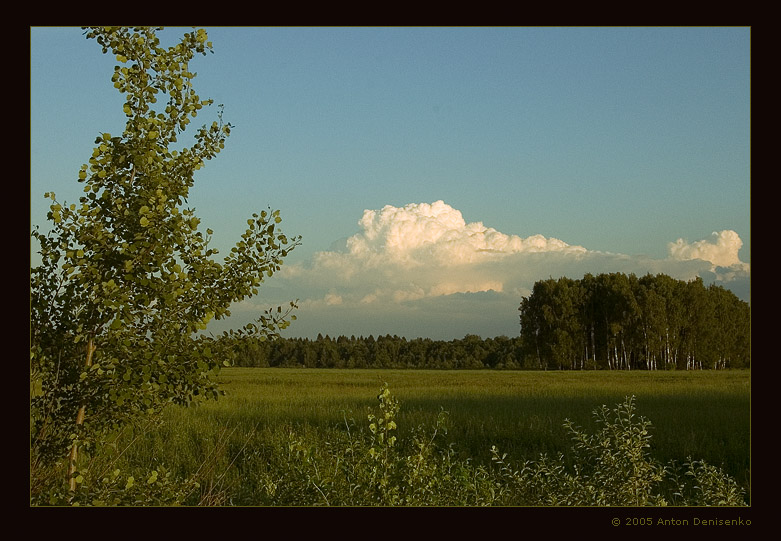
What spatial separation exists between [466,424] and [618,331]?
5252 cm

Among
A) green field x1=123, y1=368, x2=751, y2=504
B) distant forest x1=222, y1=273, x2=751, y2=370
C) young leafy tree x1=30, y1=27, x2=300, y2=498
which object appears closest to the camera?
young leafy tree x1=30, y1=27, x2=300, y2=498

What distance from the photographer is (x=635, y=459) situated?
8.16 metres

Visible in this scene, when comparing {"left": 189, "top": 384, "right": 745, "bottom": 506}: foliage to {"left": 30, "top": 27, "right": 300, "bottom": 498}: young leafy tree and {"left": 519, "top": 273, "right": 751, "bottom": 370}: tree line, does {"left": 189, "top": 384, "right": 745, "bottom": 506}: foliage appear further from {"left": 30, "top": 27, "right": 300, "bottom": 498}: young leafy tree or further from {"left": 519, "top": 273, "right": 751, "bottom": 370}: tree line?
{"left": 519, "top": 273, "right": 751, "bottom": 370}: tree line

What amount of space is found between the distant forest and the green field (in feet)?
112

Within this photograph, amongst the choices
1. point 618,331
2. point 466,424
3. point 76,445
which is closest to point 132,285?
point 76,445

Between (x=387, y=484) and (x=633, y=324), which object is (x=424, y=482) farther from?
(x=633, y=324)

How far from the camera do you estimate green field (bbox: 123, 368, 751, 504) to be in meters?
12.3

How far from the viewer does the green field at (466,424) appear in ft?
40.3

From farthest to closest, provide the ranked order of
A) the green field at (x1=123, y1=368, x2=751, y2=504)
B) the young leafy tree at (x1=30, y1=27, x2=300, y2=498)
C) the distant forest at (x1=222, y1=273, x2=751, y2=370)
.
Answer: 1. the distant forest at (x1=222, y1=273, x2=751, y2=370)
2. the green field at (x1=123, y1=368, x2=751, y2=504)
3. the young leafy tree at (x1=30, y1=27, x2=300, y2=498)

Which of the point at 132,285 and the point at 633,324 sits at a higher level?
the point at 132,285

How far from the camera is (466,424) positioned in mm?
15844

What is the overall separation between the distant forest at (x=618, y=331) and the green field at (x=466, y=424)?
34103mm

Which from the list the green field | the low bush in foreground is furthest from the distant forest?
the low bush in foreground

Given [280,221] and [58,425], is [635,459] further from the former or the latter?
[58,425]
